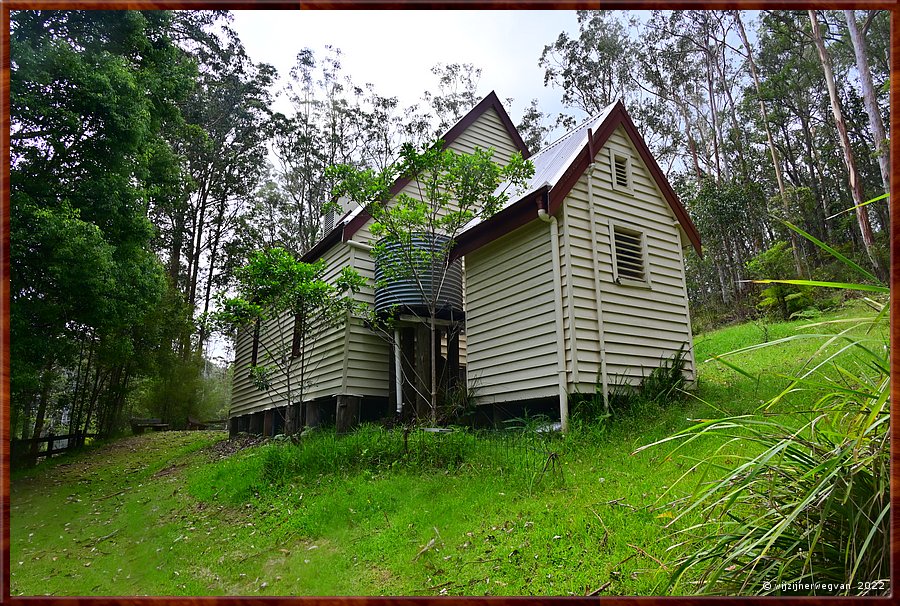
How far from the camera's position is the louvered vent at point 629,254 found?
7.68 meters

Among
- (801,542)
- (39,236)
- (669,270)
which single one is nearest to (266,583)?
(801,542)

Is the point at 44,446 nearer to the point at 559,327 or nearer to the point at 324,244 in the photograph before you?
the point at 324,244

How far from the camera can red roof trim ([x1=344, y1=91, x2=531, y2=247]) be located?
31.8 feet

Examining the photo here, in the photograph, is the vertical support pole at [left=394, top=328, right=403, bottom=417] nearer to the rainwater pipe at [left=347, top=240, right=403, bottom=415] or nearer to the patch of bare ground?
the rainwater pipe at [left=347, top=240, right=403, bottom=415]

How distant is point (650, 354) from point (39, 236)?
769cm

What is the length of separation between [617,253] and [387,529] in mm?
5205

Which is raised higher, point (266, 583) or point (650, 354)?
point (650, 354)

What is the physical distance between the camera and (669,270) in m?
8.17

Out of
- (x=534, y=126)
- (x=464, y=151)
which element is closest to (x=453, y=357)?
(x=464, y=151)

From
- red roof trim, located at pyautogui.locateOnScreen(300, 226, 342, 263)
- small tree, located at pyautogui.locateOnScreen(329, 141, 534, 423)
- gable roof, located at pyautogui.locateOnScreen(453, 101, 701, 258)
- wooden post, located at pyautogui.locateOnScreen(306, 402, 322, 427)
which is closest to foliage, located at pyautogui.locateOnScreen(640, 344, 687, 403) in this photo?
→ gable roof, located at pyautogui.locateOnScreen(453, 101, 701, 258)

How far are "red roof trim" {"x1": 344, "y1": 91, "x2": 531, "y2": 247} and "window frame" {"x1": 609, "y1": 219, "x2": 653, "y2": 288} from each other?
3776mm

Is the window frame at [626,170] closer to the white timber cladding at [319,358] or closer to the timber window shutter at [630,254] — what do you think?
the timber window shutter at [630,254]

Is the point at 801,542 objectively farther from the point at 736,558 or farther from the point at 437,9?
the point at 437,9

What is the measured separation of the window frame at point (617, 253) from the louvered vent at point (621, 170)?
692 mm
